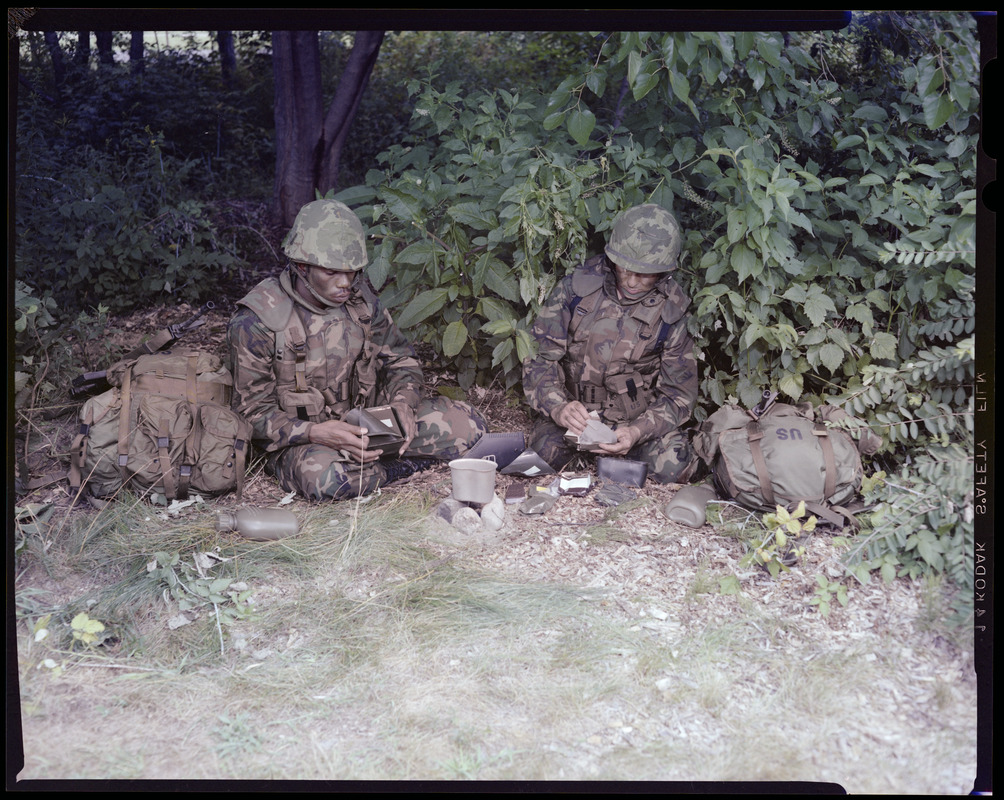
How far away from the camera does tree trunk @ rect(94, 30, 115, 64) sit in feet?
26.5

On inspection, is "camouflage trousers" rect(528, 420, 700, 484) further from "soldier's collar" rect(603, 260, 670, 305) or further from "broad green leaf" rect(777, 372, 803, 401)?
"soldier's collar" rect(603, 260, 670, 305)

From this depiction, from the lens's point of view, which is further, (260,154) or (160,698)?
(260,154)

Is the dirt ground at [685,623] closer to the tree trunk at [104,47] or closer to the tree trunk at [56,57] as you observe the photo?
the tree trunk at [56,57]

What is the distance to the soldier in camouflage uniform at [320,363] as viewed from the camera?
4.49 metres

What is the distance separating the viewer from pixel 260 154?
9125 mm

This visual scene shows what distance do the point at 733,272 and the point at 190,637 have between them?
347cm

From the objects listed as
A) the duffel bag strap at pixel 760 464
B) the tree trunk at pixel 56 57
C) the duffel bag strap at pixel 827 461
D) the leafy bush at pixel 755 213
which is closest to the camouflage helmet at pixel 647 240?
the leafy bush at pixel 755 213

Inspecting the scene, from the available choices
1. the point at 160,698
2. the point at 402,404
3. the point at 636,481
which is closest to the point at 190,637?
the point at 160,698

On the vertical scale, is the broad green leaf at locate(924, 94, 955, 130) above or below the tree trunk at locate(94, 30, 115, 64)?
below

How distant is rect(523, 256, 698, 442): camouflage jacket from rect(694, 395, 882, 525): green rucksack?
570 millimetres

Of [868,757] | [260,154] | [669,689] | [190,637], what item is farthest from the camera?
[260,154]

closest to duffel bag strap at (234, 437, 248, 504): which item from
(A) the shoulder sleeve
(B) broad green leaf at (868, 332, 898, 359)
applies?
(A) the shoulder sleeve

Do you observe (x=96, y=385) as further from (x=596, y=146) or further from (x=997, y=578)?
(x=997, y=578)

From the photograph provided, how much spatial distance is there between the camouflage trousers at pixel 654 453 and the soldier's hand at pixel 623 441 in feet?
0.61
